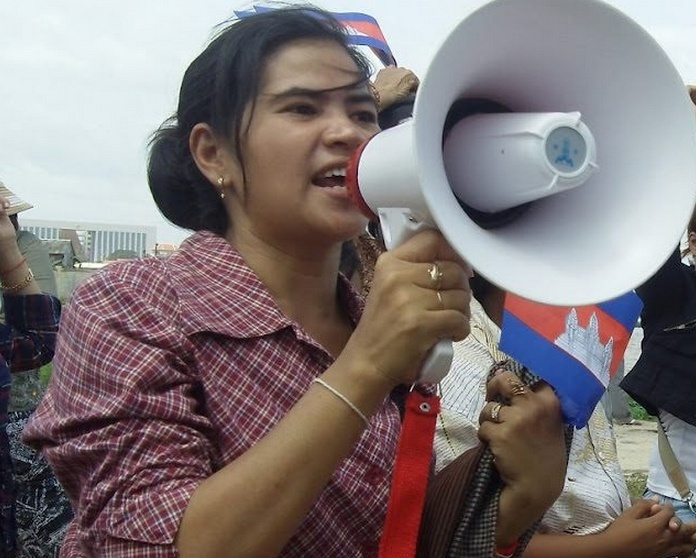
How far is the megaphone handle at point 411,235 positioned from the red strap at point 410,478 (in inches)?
4.5

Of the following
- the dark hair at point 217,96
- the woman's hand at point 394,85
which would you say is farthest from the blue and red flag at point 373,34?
the dark hair at point 217,96

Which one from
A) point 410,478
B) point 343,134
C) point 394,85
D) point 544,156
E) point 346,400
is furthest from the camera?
point 394,85

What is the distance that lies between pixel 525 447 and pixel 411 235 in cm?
42

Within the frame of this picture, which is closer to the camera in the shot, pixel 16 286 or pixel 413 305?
pixel 413 305

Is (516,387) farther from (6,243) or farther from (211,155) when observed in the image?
(6,243)

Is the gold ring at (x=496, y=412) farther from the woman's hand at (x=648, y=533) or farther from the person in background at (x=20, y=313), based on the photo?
the person in background at (x=20, y=313)

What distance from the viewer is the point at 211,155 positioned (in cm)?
154

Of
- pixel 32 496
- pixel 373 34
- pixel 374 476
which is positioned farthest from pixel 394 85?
pixel 32 496

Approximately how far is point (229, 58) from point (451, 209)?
618mm

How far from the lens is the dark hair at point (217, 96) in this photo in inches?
57.5

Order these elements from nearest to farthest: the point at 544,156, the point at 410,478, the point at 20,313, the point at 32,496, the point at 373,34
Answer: the point at 544,156 < the point at 410,478 < the point at 373,34 < the point at 20,313 < the point at 32,496

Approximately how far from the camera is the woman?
3.60 feet

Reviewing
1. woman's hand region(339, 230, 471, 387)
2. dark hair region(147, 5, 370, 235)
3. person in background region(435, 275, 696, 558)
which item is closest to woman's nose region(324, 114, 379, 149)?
dark hair region(147, 5, 370, 235)

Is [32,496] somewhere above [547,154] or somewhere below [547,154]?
below
